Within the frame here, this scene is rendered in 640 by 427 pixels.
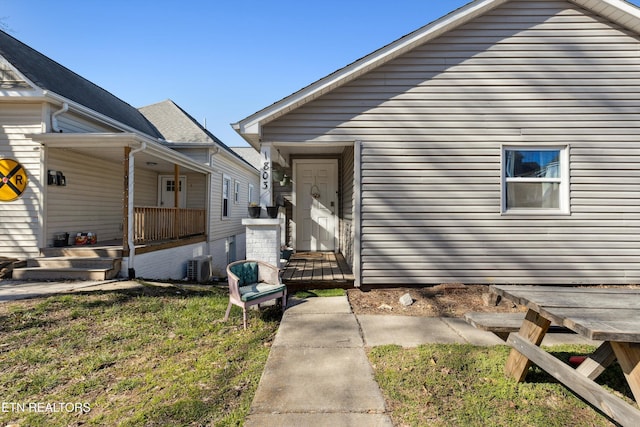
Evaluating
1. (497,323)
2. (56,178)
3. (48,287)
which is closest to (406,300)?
(497,323)

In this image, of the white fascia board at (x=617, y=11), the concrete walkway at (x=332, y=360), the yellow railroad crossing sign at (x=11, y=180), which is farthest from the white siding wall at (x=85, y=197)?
the white fascia board at (x=617, y=11)

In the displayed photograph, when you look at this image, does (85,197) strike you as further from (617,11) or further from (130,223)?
(617,11)

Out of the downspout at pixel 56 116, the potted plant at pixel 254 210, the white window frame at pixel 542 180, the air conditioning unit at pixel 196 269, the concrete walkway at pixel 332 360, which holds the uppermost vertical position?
the downspout at pixel 56 116

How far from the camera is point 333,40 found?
11.5 m

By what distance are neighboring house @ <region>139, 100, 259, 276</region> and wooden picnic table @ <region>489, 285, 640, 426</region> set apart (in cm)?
1067

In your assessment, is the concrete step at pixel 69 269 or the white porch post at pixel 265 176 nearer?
the white porch post at pixel 265 176

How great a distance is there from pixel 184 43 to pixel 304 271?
809cm

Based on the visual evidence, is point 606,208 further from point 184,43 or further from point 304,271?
point 184,43

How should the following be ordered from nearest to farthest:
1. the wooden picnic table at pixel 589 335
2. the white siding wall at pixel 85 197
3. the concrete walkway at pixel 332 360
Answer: the wooden picnic table at pixel 589 335 < the concrete walkway at pixel 332 360 < the white siding wall at pixel 85 197

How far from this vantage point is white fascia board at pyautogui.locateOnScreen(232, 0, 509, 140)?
5.33 m

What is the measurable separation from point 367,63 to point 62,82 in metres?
8.43

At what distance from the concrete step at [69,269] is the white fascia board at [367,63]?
4225 mm

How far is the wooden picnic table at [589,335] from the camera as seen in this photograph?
6.06ft

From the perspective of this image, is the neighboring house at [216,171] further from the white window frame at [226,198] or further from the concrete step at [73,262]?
the concrete step at [73,262]
